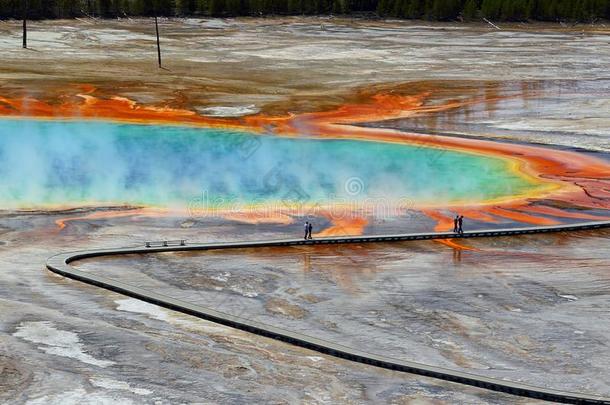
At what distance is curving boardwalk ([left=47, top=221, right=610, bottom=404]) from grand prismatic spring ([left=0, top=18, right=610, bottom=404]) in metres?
0.19

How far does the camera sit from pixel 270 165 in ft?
101

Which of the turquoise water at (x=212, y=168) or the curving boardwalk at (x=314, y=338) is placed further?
the turquoise water at (x=212, y=168)

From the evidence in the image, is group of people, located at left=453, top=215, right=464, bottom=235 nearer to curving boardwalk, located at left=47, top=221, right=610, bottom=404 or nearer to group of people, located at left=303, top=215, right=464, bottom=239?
group of people, located at left=303, top=215, right=464, bottom=239

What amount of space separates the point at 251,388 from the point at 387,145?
19.9m

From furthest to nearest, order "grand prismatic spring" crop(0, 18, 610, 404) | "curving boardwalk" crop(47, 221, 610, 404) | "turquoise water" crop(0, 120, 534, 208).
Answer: "turquoise water" crop(0, 120, 534, 208), "grand prismatic spring" crop(0, 18, 610, 404), "curving boardwalk" crop(47, 221, 610, 404)

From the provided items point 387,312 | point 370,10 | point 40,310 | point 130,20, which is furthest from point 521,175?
point 370,10

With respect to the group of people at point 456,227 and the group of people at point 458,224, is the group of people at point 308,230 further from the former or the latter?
the group of people at point 458,224

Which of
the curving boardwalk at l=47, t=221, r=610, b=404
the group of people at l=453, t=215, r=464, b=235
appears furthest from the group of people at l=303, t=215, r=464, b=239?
the curving boardwalk at l=47, t=221, r=610, b=404

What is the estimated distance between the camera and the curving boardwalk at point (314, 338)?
15602 mm

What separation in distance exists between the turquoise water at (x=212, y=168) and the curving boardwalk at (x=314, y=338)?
12.3 feet

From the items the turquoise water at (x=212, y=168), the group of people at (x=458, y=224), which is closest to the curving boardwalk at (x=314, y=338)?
the group of people at (x=458, y=224)

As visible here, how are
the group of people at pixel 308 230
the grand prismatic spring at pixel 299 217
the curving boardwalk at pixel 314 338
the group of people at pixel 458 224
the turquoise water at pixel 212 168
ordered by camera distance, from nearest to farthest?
1. the curving boardwalk at pixel 314 338
2. the grand prismatic spring at pixel 299 217
3. the group of people at pixel 308 230
4. the group of people at pixel 458 224
5. the turquoise water at pixel 212 168

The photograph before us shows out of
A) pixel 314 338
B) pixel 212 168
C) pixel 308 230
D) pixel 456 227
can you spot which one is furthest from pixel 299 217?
pixel 314 338

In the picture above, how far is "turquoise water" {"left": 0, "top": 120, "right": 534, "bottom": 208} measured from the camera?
2736 centimetres
